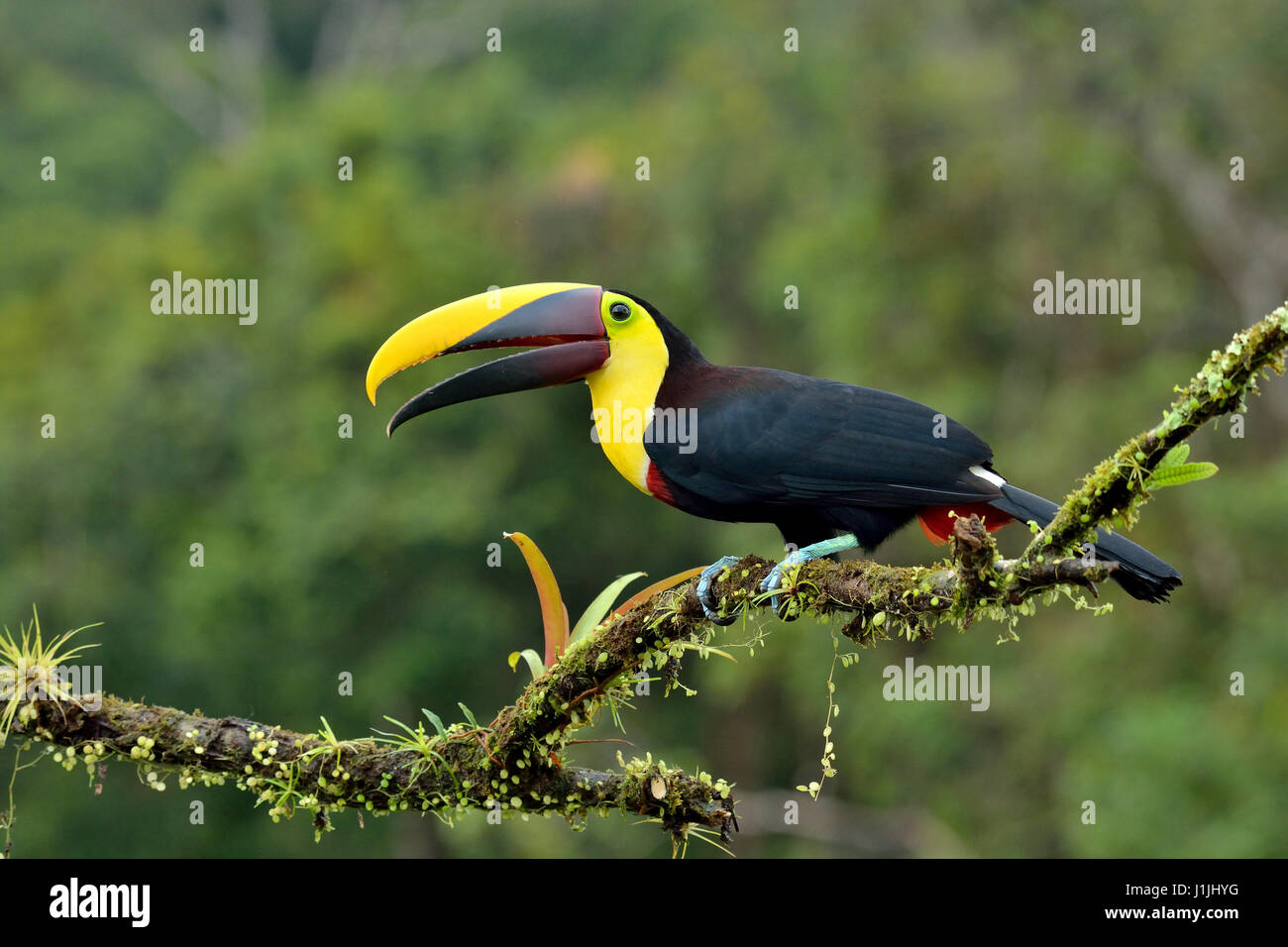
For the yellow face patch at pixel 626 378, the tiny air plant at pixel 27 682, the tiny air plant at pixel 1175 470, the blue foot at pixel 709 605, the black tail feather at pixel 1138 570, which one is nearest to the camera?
the tiny air plant at pixel 1175 470

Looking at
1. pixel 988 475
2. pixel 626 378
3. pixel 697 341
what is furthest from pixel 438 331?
pixel 697 341

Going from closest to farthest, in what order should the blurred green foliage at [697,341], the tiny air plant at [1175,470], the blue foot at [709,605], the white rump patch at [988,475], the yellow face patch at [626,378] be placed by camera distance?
the tiny air plant at [1175,470], the blue foot at [709,605], the white rump patch at [988,475], the yellow face patch at [626,378], the blurred green foliage at [697,341]

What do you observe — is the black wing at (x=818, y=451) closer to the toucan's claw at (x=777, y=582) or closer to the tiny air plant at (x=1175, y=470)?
the toucan's claw at (x=777, y=582)

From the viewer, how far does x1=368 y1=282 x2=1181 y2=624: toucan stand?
437 centimetres

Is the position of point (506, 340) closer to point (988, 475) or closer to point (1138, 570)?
point (988, 475)

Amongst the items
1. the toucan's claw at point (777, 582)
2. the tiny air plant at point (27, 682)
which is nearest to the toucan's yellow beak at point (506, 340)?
the toucan's claw at point (777, 582)

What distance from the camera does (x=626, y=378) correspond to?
467cm

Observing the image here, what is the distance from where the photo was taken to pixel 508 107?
2822cm

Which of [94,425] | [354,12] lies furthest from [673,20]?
[94,425]

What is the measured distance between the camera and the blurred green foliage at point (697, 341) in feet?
46.5

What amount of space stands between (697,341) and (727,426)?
1498 cm

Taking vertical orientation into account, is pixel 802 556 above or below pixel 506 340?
below

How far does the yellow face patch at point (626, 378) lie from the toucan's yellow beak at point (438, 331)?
0.31 metres
